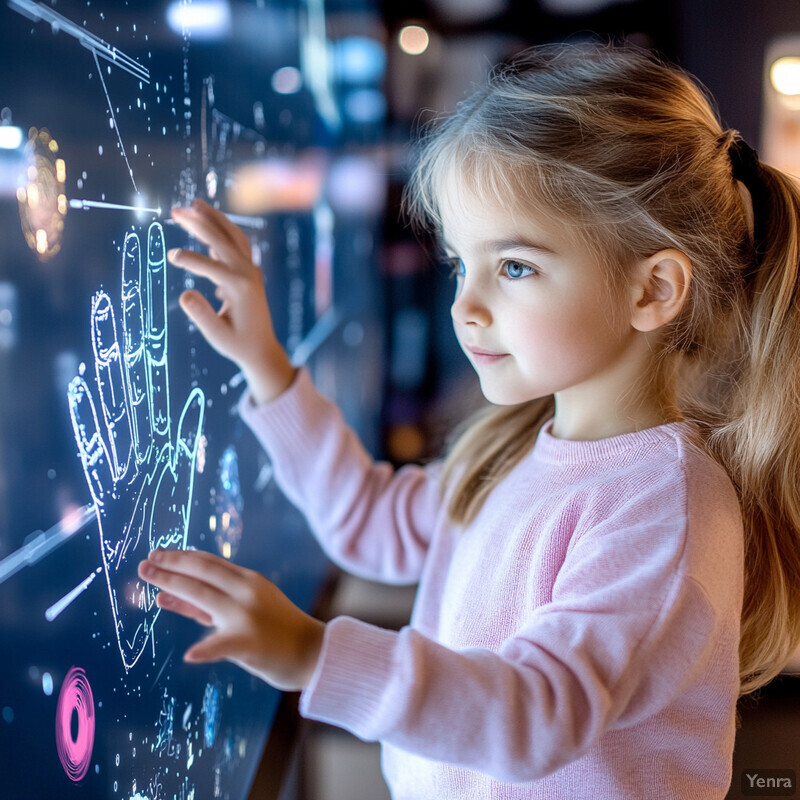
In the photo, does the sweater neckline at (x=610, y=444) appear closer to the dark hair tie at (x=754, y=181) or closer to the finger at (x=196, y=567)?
the dark hair tie at (x=754, y=181)

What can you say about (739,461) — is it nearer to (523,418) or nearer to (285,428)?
(523,418)

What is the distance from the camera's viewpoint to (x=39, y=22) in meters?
0.36

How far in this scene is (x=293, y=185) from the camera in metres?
1.05

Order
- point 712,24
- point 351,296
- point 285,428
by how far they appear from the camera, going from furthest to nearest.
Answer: point 351,296 → point 712,24 → point 285,428

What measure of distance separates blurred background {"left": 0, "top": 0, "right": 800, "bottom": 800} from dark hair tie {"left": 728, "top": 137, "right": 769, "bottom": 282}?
430 millimetres

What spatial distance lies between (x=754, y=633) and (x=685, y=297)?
12.6 inches

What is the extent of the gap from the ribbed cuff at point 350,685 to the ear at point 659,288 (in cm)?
36

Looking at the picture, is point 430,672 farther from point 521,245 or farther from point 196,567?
point 521,245

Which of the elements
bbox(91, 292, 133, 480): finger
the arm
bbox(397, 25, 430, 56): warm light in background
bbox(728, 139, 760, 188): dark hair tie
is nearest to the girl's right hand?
A: bbox(91, 292, 133, 480): finger

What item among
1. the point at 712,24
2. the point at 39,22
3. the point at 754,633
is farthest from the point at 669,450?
the point at 712,24

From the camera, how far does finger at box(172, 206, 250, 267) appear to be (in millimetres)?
611

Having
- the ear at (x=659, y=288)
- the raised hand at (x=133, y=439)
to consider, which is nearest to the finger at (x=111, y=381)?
the raised hand at (x=133, y=439)

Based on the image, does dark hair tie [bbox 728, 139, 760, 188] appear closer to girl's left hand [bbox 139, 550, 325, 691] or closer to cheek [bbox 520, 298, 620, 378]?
cheek [bbox 520, 298, 620, 378]

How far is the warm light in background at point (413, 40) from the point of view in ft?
4.91
